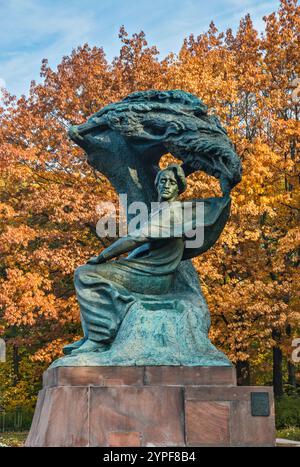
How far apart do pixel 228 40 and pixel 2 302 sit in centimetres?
1213

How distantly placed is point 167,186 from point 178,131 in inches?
25.0

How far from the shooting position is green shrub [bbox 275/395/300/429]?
56.1 ft

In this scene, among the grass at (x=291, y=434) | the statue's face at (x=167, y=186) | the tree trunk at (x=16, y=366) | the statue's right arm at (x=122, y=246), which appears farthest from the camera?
the tree trunk at (x=16, y=366)

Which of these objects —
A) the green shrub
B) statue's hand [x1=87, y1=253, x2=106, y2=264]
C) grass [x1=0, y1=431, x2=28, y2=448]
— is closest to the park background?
the green shrub

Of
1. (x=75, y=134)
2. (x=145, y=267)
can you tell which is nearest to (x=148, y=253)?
(x=145, y=267)

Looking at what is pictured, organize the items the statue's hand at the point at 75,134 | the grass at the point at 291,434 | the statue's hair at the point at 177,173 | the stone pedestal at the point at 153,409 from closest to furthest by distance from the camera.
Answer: the stone pedestal at the point at 153,409 → the statue's hair at the point at 177,173 → the statue's hand at the point at 75,134 → the grass at the point at 291,434

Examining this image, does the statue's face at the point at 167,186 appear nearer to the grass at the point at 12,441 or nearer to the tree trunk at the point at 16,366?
the grass at the point at 12,441

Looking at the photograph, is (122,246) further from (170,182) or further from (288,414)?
(288,414)

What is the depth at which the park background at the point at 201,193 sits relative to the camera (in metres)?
17.0

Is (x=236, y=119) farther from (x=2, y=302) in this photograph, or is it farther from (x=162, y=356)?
(x=162, y=356)

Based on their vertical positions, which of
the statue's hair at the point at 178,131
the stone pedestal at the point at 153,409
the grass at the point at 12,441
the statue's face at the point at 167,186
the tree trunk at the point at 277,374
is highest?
the statue's hair at the point at 178,131

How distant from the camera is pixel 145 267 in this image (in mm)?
7074

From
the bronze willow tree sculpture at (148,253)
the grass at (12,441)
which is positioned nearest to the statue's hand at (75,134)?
the bronze willow tree sculpture at (148,253)

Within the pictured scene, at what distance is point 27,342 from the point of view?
19688 millimetres
